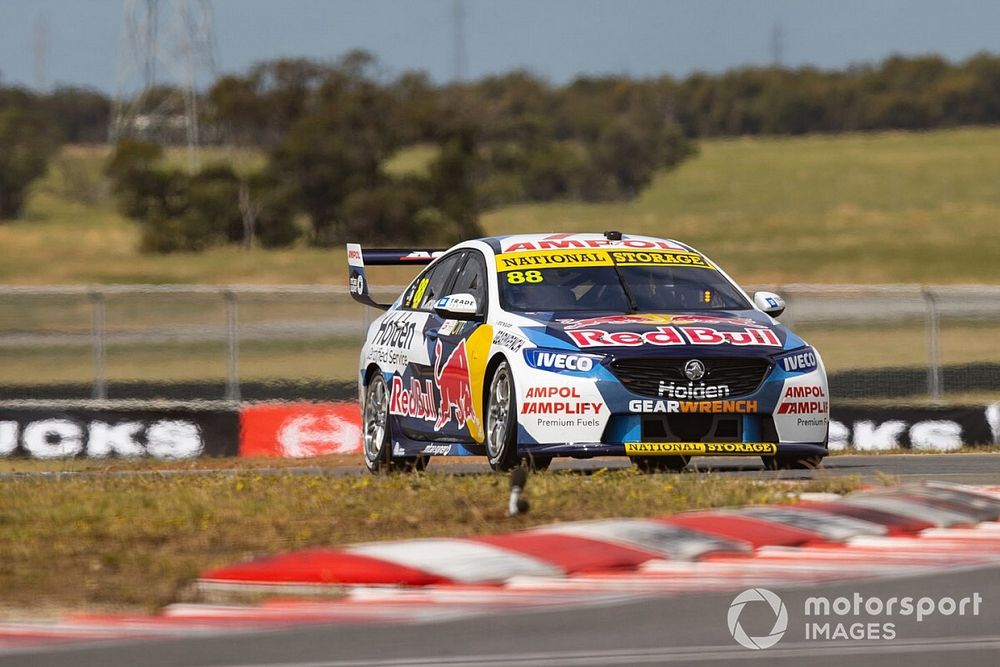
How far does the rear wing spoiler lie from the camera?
570 inches

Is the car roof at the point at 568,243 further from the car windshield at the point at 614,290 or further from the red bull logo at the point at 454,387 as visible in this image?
the red bull logo at the point at 454,387

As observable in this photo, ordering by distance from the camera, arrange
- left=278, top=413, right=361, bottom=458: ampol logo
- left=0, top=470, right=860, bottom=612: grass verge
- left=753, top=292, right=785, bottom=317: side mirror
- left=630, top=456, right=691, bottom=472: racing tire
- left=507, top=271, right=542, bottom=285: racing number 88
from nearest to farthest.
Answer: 1. left=0, top=470, right=860, bottom=612: grass verge
2. left=630, top=456, right=691, bottom=472: racing tire
3. left=507, top=271, right=542, bottom=285: racing number 88
4. left=753, top=292, right=785, bottom=317: side mirror
5. left=278, top=413, right=361, bottom=458: ampol logo

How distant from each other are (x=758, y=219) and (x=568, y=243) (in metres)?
64.1

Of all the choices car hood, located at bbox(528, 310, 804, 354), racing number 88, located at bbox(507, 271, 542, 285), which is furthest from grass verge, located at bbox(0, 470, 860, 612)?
racing number 88, located at bbox(507, 271, 542, 285)

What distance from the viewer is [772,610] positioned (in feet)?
22.9

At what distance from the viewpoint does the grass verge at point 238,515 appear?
7.89 metres

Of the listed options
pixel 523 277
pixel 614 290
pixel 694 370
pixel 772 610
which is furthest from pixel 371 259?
pixel 772 610

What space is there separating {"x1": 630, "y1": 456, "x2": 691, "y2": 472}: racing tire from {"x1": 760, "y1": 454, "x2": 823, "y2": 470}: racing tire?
0.48 metres

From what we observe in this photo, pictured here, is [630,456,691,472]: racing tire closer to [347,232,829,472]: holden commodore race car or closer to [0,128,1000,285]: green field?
[347,232,829,472]: holden commodore race car

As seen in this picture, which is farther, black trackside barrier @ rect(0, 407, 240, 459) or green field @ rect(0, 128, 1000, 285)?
green field @ rect(0, 128, 1000, 285)

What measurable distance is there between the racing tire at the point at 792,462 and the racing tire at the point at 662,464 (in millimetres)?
479

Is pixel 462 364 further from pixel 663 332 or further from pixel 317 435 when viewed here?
pixel 317 435

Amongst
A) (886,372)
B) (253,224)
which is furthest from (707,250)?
(886,372)

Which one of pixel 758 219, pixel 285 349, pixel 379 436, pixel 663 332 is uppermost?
pixel 758 219
